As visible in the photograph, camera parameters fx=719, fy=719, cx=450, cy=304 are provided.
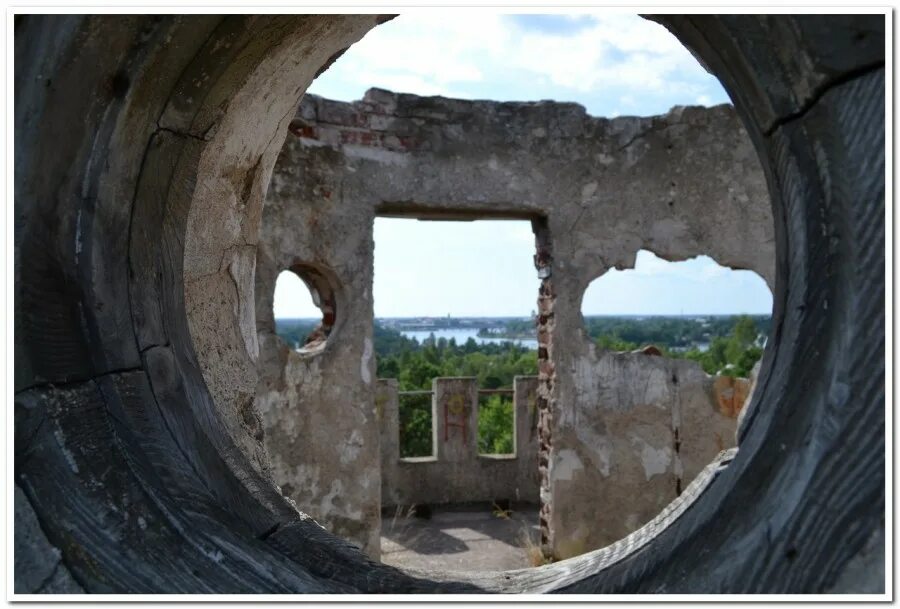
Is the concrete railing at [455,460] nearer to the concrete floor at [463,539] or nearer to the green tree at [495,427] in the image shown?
the concrete floor at [463,539]

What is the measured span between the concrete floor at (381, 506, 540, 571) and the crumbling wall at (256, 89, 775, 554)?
1009 mm

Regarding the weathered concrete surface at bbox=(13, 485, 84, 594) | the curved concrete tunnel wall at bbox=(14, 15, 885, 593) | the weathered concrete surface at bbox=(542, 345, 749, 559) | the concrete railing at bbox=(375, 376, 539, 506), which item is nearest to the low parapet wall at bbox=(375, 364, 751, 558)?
the weathered concrete surface at bbox=(542, 345, 749, 559)

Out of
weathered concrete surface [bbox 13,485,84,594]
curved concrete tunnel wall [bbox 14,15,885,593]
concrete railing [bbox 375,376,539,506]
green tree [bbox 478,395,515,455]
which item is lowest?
green tree [bbox 478,395,515,455]

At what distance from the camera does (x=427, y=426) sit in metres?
13.8

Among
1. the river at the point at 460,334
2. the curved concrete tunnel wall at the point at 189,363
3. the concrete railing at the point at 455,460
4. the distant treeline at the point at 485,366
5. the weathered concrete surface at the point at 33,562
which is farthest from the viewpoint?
the river at the point at 460,334

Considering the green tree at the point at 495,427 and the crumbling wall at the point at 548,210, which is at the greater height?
the crumbling wall at the point at 548,210

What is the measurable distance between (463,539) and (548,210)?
3.35 m

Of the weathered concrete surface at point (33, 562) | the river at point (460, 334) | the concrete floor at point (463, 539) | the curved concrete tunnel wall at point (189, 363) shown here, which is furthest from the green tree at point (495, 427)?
the river at point (460, 334)

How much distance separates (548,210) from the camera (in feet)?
16.1

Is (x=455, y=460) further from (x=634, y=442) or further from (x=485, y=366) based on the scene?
(x=485, y=366)

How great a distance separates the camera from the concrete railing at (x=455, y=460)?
8.10 m

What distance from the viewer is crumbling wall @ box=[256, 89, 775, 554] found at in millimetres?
4504

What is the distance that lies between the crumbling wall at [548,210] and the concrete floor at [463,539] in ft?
3.31

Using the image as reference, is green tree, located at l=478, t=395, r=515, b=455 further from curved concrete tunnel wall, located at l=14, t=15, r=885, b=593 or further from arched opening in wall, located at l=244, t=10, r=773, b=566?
curved concrete tunnel wall, located at l=14, t=15, r=885, b=593
